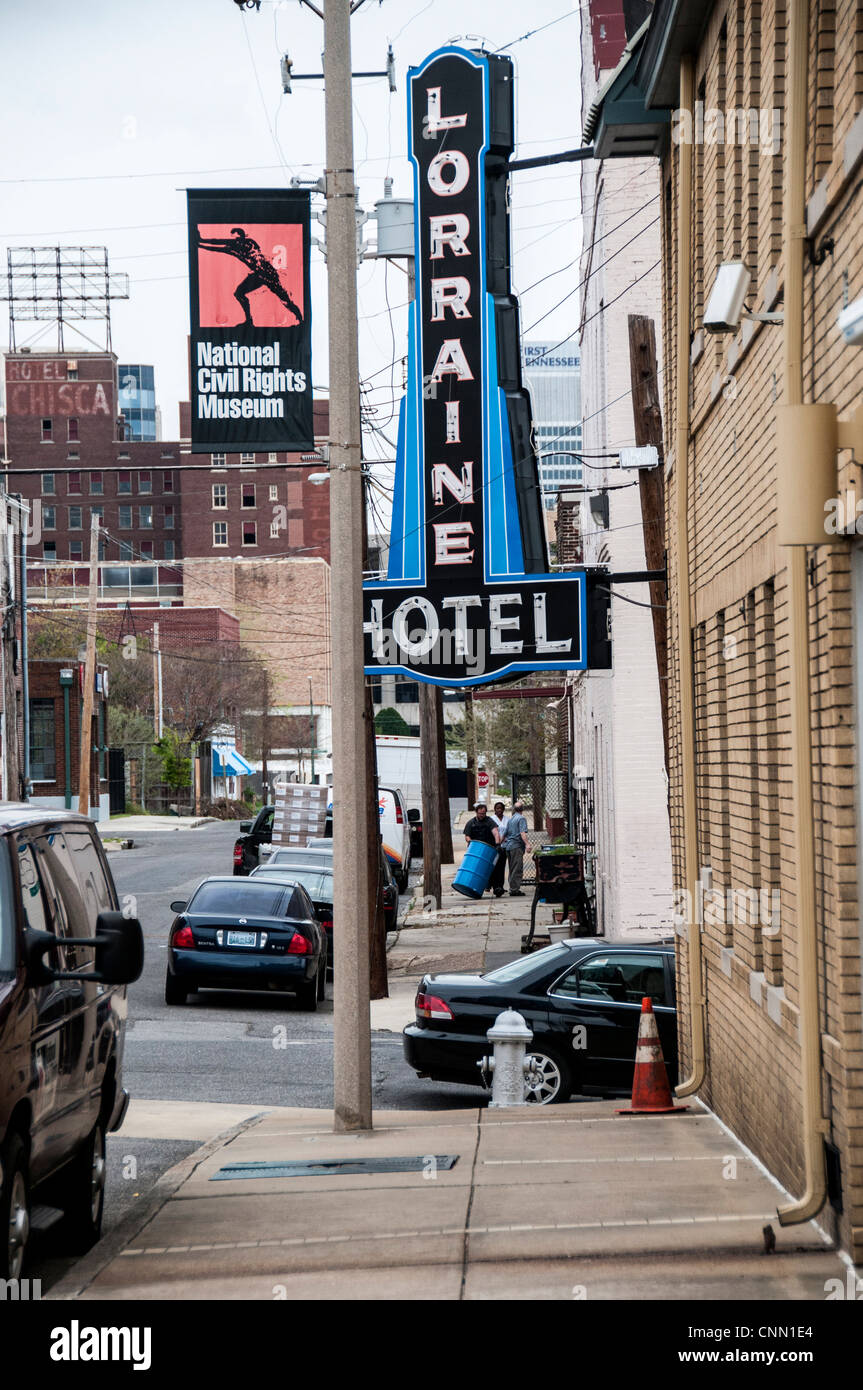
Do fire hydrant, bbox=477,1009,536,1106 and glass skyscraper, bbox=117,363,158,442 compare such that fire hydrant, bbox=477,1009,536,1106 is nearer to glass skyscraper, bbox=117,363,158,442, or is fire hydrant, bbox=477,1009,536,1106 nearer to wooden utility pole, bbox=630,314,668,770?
wooden utility pole, bbox=630,314,668,770

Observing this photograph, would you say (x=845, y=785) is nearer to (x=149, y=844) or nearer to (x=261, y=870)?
(x=261, y=870)

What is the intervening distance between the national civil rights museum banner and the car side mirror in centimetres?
582

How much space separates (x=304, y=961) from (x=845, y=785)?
11625 mm

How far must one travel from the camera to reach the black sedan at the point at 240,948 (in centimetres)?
1678

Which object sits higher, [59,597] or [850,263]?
[59,597]

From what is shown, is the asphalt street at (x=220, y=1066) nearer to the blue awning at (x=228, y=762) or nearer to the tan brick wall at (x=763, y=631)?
the tan brick wall at (x=763, y=631)

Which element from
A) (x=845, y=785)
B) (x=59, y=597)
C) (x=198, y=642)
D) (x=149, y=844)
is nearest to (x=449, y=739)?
(x=198, y=642)

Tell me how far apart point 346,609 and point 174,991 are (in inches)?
320

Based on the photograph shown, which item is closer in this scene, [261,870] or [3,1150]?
[3,1150]

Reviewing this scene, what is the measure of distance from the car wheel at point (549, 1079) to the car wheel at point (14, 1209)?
642 cm

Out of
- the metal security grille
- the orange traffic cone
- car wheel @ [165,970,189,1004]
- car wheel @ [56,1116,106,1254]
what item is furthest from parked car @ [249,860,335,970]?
the metal security grille

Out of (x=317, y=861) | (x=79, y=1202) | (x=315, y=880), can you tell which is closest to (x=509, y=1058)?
(x=79, y=1202)

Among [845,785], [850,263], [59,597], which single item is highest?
[59,597]

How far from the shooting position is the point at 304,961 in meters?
17.0
